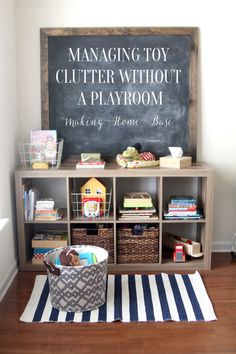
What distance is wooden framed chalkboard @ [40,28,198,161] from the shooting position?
3.15m

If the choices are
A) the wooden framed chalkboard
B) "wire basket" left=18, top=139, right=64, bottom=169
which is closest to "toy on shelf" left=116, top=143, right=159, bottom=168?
the wooden framed chalkboard

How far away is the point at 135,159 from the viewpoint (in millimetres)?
3045

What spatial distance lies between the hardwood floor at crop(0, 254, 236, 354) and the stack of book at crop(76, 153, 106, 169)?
3.41 ft

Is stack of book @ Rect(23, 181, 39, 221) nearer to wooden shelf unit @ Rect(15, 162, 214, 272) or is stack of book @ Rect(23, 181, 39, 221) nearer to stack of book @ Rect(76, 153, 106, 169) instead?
wooden shelf unit @ Rect(15, 162, 214, 272)

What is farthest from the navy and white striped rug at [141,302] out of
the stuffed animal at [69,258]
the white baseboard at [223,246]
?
the white baseboard at [223,246]

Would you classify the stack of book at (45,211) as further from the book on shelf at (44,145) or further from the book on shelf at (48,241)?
the book on shelf at (44,145)

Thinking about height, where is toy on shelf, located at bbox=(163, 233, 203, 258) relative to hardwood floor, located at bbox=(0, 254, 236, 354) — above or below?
above

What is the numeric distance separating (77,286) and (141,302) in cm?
43

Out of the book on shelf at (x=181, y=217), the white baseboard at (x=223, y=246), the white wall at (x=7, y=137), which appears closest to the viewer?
the white wall at (x=7, y=137)

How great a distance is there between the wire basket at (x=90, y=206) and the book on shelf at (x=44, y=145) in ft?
1.08

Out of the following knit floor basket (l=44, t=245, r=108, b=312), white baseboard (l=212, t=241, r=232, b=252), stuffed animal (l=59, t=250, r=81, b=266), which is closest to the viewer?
knit floor basket (l=44, t=245, r=108, b=312)

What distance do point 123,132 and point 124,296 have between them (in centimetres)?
126

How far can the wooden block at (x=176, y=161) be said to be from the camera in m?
2.96
